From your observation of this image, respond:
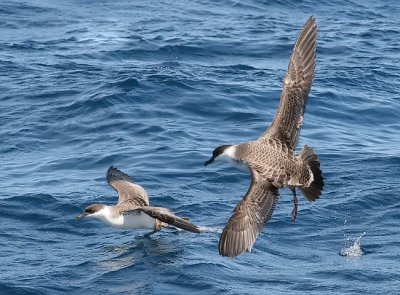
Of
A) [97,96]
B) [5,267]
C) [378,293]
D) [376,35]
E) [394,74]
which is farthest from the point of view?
[376,35]

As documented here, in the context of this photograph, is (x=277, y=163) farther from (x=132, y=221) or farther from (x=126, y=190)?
(x=126, y=190)

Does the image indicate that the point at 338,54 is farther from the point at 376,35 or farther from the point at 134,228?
the point at 134,228

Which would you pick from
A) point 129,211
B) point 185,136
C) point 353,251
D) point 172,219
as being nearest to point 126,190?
point 129,211

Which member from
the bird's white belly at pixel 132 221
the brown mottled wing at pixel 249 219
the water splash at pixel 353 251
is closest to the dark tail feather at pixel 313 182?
the brown mottled wing at pixel 249 219

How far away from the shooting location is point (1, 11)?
22781 millimetres

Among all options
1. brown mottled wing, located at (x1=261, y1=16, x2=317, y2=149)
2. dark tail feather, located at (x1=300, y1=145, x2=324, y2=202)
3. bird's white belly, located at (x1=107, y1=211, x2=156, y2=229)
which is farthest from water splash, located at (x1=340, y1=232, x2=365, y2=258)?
bird's white belly, located at (x1=107, y1=211, x2=156, y2=229)

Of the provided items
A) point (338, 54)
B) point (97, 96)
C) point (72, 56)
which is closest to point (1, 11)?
point (72, 56)

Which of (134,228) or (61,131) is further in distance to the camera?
(61,131)

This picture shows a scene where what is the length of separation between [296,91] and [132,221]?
9.10 feet

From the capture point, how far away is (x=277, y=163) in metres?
8.81

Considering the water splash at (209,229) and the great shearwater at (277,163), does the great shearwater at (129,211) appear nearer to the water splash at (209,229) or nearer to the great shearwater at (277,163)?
the water splash at (209,229)

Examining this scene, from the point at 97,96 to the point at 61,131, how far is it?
63.6 inches

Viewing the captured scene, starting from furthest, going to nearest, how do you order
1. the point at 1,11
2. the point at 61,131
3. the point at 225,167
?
the point at 1,11
the point at 61,131
the point at 225,167

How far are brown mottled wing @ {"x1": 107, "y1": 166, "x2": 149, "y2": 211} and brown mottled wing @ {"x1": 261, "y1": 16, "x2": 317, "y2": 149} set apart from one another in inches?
83.2
